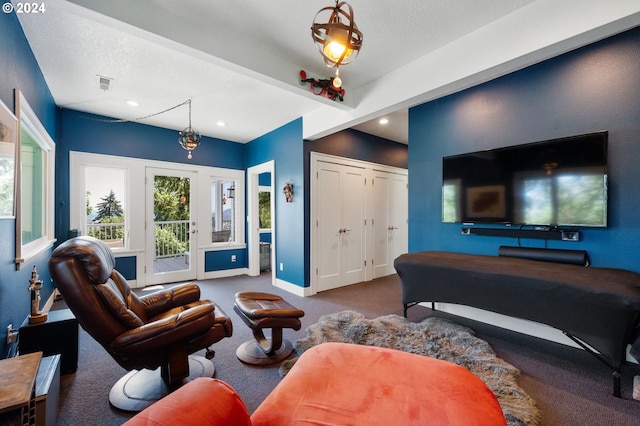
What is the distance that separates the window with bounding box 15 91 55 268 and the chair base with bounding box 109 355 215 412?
1238 mm

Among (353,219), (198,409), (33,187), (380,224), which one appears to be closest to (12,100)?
(33,187)

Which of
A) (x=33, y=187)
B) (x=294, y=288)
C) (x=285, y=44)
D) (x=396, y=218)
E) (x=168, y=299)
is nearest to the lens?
(x=168, y=299)

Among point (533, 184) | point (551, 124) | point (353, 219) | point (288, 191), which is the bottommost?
point (353, 219)

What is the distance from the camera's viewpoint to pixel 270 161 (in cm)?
490

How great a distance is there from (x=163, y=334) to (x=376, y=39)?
2788mm

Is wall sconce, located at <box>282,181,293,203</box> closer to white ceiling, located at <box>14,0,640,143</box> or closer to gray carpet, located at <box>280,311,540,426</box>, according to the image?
white ceiling, located at <box>14,0,640,143</box>

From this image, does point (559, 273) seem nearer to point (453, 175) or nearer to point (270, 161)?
point (453, 175)

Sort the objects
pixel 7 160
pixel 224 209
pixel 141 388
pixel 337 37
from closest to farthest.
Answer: pixel 337 37 < pixel 7 160 < pixel 141 388 < pixel 224 209

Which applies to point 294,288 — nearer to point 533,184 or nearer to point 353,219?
point 353,219

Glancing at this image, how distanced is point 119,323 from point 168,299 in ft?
2.24

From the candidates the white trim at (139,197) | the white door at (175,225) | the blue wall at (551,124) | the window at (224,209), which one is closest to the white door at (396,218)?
the blue wall at (551,124)

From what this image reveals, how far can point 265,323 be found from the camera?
2.16 metres

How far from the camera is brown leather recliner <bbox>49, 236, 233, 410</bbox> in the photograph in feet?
5.01

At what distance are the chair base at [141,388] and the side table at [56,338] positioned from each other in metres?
0.48
